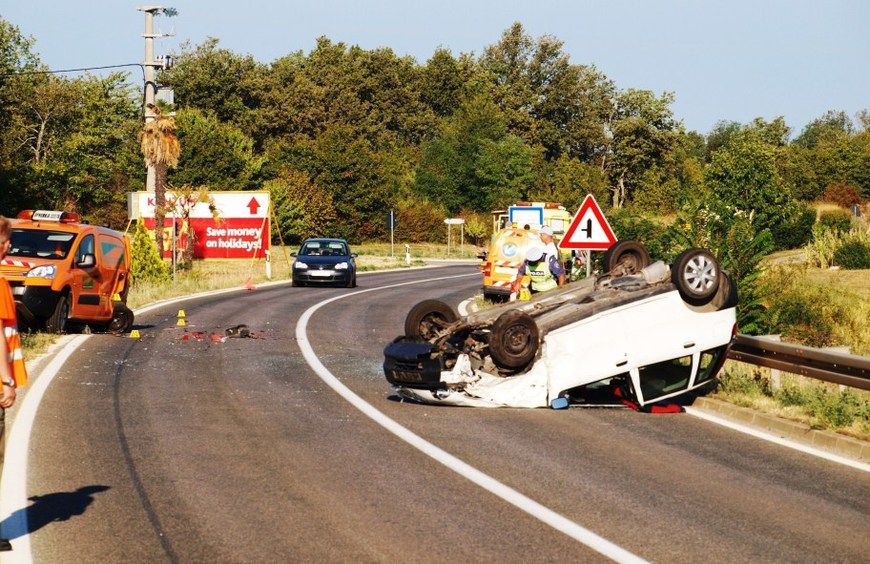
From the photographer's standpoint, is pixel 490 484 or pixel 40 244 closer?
pixel 490 484

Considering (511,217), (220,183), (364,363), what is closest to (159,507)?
(364,363)

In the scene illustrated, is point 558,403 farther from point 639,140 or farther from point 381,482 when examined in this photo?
point 639,140

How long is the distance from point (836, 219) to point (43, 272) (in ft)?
150

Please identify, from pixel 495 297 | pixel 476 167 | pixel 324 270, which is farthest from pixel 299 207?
pixel 495 297

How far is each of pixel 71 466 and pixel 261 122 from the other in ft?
299

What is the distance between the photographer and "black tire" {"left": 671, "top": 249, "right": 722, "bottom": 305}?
1184cm

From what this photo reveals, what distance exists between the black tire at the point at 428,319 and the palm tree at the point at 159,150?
34.0 meters

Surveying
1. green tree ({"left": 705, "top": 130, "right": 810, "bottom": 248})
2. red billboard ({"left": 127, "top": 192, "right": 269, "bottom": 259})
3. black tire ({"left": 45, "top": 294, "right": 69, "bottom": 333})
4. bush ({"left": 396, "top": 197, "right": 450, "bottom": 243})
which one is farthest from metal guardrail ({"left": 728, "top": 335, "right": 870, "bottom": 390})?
bush ({"left": 396, "top": 197, "right": 450, "bottom": 243})

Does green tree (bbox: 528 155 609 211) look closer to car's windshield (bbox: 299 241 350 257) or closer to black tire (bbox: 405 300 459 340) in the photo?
car's windshield (bbox: 299 241 350 257)

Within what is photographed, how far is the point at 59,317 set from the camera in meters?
19.5

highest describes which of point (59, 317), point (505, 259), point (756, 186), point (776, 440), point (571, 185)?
point (571, 185)

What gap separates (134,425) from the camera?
1104 centimetres

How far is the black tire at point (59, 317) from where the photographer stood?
63.8 ft

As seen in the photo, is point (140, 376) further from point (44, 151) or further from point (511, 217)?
point (44, 151)
